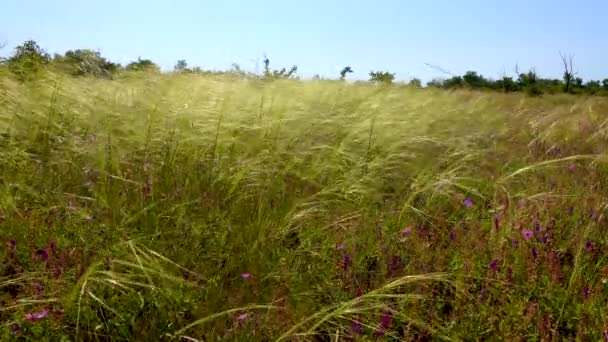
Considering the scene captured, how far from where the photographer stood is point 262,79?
6.47 meters

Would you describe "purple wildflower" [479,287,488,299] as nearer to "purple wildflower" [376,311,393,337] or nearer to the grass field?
the grass field

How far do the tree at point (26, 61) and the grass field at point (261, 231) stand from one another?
72 cm

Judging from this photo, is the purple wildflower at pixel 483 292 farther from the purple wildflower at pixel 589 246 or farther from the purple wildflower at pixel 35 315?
the purple wildflower at pixel 35 315

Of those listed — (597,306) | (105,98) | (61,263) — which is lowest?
(597,306)

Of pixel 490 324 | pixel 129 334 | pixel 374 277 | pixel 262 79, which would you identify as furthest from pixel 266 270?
pixel 262 79

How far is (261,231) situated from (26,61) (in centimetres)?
390

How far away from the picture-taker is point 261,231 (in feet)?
8.41

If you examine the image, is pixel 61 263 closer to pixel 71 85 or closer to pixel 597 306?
pixel 597 306

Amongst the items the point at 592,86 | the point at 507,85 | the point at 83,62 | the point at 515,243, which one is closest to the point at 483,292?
the point at 515,243

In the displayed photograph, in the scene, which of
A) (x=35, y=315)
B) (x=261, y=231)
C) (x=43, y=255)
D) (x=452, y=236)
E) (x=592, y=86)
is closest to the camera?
(x=35, y=315)

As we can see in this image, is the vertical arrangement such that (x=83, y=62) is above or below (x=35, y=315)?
above

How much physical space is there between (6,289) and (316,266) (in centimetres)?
112

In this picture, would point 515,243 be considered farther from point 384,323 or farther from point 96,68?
point 96,68

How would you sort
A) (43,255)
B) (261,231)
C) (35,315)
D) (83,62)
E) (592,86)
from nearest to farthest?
(35,315) → (43,255) → (261,231) → (83,62) → (592,86)
